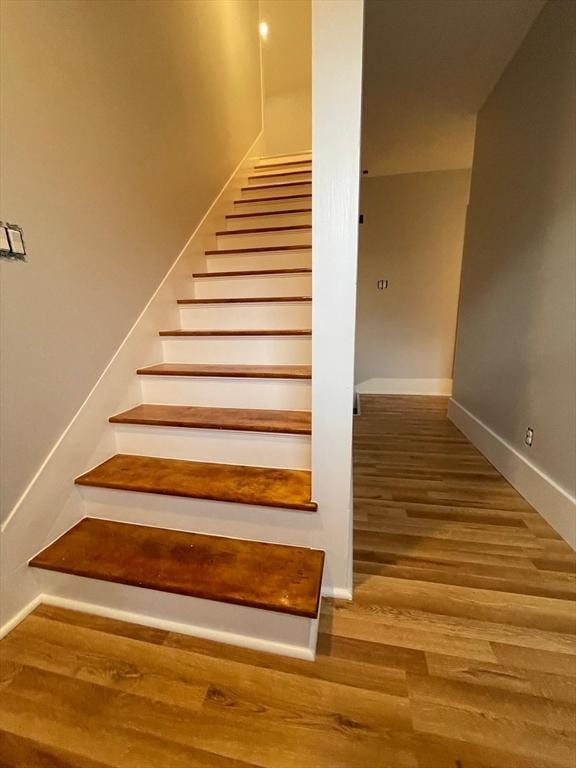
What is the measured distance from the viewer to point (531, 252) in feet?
6.24

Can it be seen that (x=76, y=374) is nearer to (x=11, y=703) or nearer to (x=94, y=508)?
(x=94, y=508)

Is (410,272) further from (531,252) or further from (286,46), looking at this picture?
(286,46)

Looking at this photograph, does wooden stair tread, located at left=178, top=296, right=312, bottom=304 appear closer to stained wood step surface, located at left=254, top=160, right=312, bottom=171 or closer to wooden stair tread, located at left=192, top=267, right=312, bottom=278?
wooden stair tread, located at left=192, top=267, right=312, bottom=278

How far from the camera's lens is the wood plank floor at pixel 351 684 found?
77cm

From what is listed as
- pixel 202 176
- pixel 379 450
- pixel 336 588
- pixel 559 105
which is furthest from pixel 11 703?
pixel 559 105

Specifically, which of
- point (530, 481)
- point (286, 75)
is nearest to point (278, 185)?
point (286, 75)

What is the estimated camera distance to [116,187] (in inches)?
59.5

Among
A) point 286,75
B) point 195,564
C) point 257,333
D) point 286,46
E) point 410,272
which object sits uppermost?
point 286,46

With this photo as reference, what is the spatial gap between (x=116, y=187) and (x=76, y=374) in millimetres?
890

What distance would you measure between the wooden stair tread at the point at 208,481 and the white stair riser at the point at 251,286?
43.8 inches

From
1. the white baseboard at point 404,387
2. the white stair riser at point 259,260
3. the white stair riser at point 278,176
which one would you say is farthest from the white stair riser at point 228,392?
the white baseboard at point 404,387

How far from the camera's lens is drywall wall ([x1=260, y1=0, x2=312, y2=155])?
12.4 ft

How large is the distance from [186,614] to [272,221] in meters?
2.55

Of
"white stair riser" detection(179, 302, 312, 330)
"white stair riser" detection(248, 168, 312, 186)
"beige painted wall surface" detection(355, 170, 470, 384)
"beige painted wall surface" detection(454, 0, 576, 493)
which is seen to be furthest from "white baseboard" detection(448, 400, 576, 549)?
"white stair riser" detection(248, 168, 312, 186)
